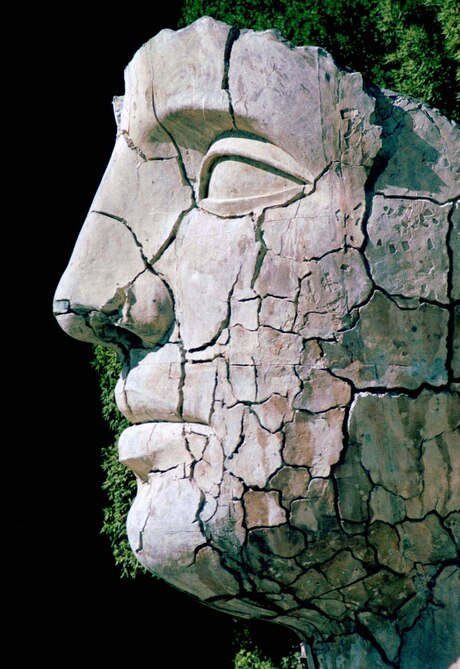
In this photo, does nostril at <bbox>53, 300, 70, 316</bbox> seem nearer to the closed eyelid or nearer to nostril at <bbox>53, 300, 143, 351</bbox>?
nostril at <bbox>53, 300, 143, 351</bbox>

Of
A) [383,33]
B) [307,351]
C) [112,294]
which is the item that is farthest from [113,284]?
[383,33]

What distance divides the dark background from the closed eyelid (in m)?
3.00

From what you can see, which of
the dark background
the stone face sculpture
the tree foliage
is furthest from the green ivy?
the stone face sculpture

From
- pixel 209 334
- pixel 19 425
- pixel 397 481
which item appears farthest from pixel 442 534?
pixel 19 425

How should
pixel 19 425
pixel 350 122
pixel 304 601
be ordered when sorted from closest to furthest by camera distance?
1. pixel 350 122
2. pixel 304 601
3. pixel 19 425

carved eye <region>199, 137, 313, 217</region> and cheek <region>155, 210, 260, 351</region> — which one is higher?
carved eye <region>199, 137, 313, 217</region>

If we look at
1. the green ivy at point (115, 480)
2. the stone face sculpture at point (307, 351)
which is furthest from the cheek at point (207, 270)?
the green ivy at point (115, 480)

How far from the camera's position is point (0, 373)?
478 centimetres

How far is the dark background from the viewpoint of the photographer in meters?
4.71

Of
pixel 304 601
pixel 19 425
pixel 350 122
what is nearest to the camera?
pixel 350 122

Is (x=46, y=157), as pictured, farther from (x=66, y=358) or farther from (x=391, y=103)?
(x=391, y=103)

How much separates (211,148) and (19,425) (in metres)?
3.10

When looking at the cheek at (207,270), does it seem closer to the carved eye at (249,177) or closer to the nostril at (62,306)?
the carved eye at (249,177)

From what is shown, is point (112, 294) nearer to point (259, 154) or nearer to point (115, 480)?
point (259, 154)
